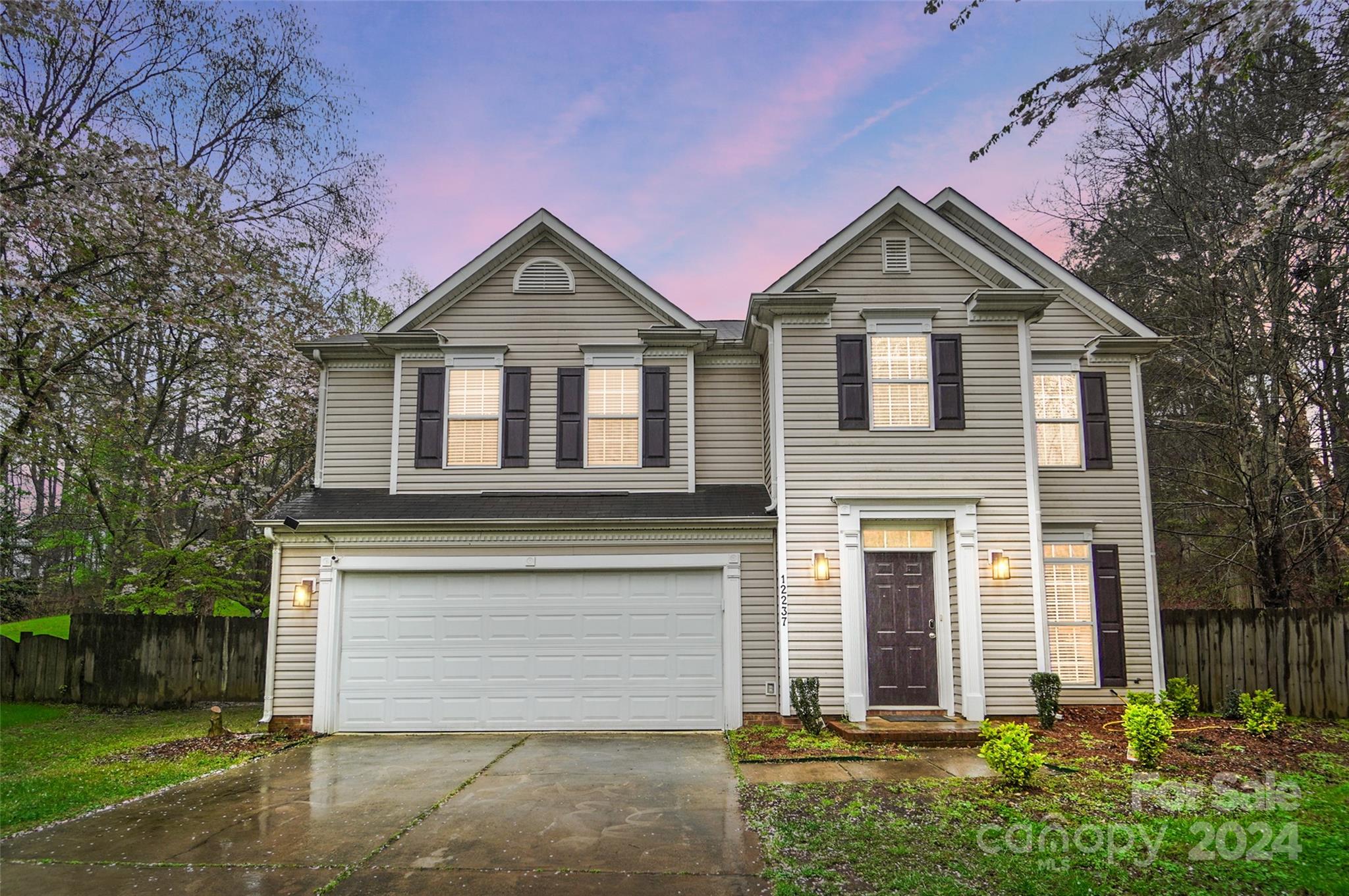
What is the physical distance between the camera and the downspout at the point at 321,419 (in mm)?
11875

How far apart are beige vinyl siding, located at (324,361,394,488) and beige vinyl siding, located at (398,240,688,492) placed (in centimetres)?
51

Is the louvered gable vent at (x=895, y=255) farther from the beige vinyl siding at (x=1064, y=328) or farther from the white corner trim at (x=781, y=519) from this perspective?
the beige vinyl siding at (x=1064, y=328)

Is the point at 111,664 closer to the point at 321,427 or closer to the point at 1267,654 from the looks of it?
the point at 321,427

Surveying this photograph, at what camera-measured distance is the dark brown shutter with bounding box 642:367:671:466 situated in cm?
1157

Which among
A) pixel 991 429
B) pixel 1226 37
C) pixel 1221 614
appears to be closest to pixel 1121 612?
pixel 1221 614

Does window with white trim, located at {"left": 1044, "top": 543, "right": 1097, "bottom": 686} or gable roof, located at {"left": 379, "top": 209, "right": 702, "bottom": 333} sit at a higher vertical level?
gable roof, located at {"left": 379, "top": 209, "right": 702, "bottom": 333}

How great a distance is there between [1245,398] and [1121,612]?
4.87 metres

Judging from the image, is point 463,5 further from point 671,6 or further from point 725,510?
point 725,510

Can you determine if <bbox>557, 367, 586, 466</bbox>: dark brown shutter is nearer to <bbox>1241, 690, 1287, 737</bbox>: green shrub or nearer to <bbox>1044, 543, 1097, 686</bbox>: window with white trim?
<bbox>1044, 543, 1097, 686</bbox>: window with white trim

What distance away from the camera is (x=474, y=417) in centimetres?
1165

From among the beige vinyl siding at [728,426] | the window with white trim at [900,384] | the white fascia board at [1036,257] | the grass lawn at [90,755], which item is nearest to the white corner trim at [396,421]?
the grass lawn at [90,755]

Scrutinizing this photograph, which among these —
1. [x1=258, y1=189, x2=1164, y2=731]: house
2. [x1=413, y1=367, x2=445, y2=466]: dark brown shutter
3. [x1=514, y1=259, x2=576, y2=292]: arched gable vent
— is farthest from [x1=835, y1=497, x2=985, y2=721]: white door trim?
[x1=413, y1=367, x2=445, y2=466]: dark brown shutter

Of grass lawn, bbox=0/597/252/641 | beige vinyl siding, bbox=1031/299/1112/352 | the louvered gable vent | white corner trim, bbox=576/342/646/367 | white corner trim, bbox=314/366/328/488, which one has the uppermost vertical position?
the louvered gable vent

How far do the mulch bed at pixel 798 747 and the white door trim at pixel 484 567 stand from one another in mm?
1363
